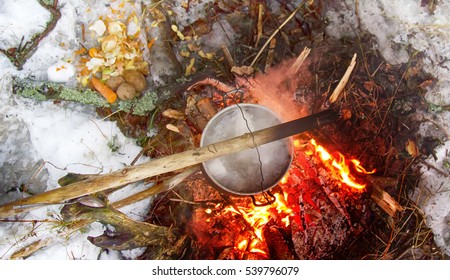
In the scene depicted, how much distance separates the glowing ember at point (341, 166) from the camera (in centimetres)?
170

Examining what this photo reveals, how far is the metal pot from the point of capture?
5.29ft

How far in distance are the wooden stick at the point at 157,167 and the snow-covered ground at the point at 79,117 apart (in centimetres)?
22

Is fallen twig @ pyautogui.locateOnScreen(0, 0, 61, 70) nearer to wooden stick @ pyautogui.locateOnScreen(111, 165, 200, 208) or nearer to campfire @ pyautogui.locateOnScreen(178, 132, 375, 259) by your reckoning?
wooden stick @ pyautogui.locateOnScreen(111, 165, 200, 208)

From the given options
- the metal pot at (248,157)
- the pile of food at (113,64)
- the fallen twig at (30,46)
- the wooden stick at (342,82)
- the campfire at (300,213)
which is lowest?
the campfire at (300,213)

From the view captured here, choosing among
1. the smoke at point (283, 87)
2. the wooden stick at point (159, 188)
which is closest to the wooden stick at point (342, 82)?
the smoke at point (283, 87)

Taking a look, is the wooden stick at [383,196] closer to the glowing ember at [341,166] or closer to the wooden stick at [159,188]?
the glowing ember at [341,166]

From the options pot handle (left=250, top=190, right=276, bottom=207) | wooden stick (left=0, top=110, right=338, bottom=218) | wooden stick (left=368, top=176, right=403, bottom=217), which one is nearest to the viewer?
wooden stick (left=0, top=110, right=338, bottom=218)

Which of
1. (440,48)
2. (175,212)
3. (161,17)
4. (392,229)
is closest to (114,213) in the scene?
(175,212)

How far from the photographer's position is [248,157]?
1.64 meters

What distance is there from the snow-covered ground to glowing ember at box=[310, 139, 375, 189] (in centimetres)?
30

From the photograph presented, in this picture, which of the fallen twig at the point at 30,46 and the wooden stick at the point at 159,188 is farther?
the fallen twig at the point at 30,46

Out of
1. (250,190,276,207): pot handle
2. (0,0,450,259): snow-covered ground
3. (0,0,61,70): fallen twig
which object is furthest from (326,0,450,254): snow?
(0,0,61,70): fallen twig

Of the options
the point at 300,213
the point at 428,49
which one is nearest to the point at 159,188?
the point at 300,213

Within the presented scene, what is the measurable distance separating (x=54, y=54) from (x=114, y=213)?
0.82m
